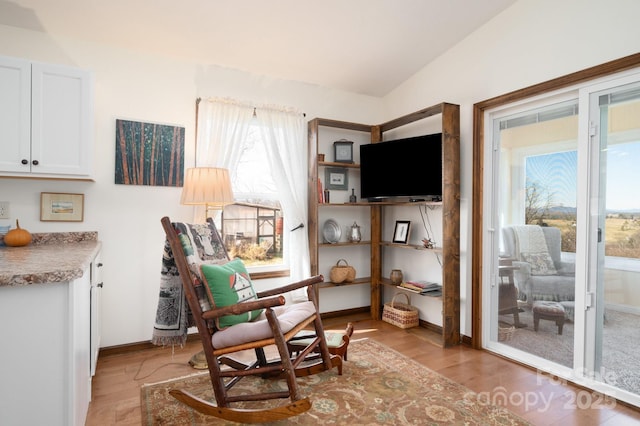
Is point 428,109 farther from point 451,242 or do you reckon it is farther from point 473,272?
point 473,272

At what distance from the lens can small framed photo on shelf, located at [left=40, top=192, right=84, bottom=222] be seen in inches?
104

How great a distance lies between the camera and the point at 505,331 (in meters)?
2.99

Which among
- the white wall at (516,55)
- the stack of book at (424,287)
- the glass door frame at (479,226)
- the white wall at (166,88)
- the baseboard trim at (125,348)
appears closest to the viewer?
the white wall at (516,55)

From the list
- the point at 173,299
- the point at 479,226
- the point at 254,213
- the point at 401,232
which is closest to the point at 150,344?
the point at 173,299

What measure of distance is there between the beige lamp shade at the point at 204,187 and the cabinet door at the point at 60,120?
26.5 inches

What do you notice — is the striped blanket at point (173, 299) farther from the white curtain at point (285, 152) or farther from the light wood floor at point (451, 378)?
the white curtain at point (285, 152)

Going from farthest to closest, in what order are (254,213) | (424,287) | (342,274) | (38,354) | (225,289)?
(342,274) < (254,213) < (424,287) < (225,289) < (38,354)

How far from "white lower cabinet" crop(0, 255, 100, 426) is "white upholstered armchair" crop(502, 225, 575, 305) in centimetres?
293

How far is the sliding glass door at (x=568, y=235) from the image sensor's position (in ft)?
7.24

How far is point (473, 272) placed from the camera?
3119 mm

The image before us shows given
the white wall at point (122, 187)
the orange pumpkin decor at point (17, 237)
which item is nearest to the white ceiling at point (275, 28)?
the white wall at point (122, 187)

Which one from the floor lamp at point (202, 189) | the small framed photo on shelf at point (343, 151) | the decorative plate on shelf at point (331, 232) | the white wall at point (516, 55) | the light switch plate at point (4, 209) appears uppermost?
the white wall at point (516, 55)

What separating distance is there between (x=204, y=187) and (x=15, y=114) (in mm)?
1232

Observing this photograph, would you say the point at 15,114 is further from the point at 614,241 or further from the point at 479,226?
the point at 614,241
